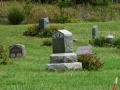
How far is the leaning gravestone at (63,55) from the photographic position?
15.5 metres

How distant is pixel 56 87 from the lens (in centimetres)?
1201

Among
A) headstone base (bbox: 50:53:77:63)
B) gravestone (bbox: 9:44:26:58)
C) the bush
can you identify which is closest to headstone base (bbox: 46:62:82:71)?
headstone base (bbox: 50:53:77:63)

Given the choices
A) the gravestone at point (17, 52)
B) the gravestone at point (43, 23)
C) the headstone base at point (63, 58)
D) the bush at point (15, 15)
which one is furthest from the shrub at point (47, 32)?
the headstone base at point (63, 58)

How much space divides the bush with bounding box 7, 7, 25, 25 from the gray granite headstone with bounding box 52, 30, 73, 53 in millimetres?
21970

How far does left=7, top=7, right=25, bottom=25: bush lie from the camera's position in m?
37.9

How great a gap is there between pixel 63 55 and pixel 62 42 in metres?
0.45

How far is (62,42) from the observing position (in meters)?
15.8

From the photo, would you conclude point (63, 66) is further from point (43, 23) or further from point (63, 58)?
point (43, 23)

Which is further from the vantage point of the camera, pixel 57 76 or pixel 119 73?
pixel 119 73

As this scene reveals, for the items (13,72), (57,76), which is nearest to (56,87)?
(57,76)

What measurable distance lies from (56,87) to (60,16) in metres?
28.4

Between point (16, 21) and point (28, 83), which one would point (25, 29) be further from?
point (28, 83)

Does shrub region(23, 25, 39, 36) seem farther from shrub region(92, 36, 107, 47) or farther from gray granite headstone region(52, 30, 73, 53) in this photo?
gray granite headstone region(52, 30, 73, 53)

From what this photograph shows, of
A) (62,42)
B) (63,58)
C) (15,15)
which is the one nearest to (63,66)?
(63,58)
